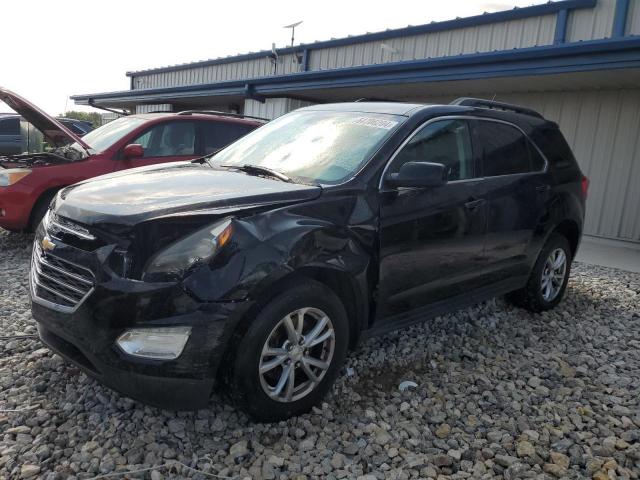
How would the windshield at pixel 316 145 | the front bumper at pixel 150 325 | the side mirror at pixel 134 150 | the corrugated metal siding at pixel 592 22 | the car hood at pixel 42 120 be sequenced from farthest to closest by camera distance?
the corrugated metal siding at pixel 592 22
the side mirror at pixel 134 150
the car hood at pixel 42 120
the windshield at pixel 316 145
the front bumper at pixel 150 325

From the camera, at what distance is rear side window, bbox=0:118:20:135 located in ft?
46.3

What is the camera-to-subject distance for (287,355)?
2.81 metres

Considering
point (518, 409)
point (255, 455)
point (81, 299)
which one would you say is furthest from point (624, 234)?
point (81, 299)

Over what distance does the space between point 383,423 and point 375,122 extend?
1.95m

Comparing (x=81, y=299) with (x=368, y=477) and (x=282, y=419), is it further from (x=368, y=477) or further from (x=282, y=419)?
(x=368, y=477)

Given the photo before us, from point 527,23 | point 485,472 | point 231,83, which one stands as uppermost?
point 527,23

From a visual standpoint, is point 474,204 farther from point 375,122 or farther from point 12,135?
point 12,135

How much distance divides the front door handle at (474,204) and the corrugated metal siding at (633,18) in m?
6.93

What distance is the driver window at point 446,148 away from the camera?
11.7 ft

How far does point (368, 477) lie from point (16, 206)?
17.4 feet

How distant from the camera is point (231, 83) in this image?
Answer: 45.0 feet

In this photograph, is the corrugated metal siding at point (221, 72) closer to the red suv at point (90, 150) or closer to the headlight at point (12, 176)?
the red suv at point (90, 150)

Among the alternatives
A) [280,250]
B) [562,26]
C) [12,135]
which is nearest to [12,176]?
[280,250]

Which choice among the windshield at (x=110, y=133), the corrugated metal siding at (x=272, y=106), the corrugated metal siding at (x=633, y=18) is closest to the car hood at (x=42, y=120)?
the windshield at (x=110, y=133)
